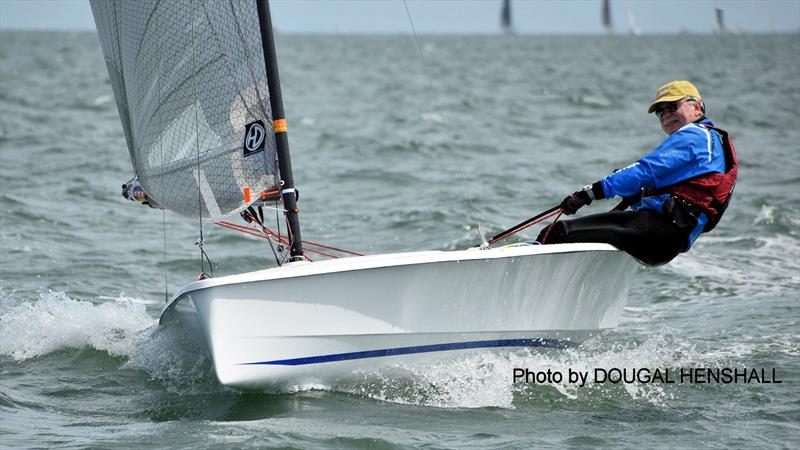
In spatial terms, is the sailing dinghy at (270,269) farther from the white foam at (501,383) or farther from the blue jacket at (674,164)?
the blue jacket at (674,164)

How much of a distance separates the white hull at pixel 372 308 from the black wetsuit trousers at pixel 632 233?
0.28ft

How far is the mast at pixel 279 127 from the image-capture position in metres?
5.32

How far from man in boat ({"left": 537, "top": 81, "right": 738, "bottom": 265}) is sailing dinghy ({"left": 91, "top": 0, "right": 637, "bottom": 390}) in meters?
0.15

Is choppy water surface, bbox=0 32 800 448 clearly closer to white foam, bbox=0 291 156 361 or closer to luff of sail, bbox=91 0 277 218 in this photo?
white foam, bbox=0 291 156 361

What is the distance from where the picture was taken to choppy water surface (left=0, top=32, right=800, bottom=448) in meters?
4.95

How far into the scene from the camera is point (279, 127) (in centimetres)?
542

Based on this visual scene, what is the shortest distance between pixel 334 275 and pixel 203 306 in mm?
596

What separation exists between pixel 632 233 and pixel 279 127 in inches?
72.4

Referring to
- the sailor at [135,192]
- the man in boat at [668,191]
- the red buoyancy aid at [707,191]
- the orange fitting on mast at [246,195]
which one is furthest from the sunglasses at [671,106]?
the sailor at [135,192]

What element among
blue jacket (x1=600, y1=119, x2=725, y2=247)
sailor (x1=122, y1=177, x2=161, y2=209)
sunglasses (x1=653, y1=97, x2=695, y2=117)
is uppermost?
sunglasses (x1=653, y1=97, x2=695, y2=117)

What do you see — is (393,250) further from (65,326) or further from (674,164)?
(674,164)

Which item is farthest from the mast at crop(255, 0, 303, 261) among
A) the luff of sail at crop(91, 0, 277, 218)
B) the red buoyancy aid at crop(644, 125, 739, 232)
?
the red buoyancy aid at crop(644, 125, 739, 232)

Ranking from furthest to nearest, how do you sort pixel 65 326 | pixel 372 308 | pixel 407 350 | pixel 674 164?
pixel 65 326 < pixel 674 164 < pixel 407 350 < pixel 372 308

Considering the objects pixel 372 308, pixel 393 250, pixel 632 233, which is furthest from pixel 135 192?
pixel 393 250
